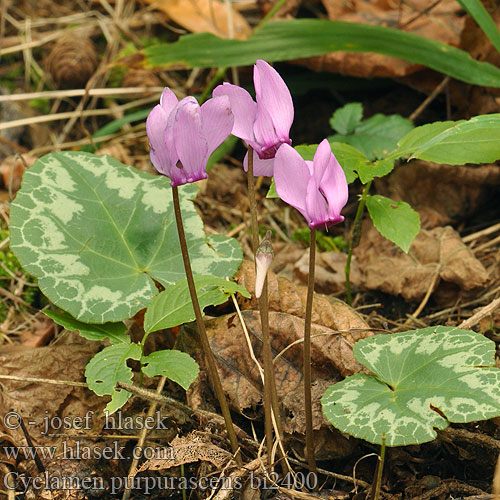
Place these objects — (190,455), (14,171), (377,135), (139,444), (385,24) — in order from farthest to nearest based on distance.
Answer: (385,24)
(14,171)
(377,135)
(139,444)
(190,455)

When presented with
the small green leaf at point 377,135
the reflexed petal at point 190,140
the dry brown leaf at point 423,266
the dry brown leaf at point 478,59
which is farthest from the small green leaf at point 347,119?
the reflexed petal at point 190,140

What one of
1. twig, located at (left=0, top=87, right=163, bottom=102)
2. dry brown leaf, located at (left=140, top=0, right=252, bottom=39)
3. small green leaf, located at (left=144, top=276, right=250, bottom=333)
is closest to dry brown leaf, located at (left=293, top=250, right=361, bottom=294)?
small green leaf, located at (left=144, top=276, right=250, bottom=333)

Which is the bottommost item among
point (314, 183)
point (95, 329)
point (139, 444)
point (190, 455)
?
point (139, 444)

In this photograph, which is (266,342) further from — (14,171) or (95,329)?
(14,171)

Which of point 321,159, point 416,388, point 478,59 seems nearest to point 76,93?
point 478,59

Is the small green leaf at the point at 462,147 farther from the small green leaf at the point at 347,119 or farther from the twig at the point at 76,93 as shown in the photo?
the twig at the point at 76,93

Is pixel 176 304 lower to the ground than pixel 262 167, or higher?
lower

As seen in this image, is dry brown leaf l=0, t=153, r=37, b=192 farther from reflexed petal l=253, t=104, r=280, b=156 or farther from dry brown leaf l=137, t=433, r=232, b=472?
reflexed petal l=253, t=104, r=280, b=156
